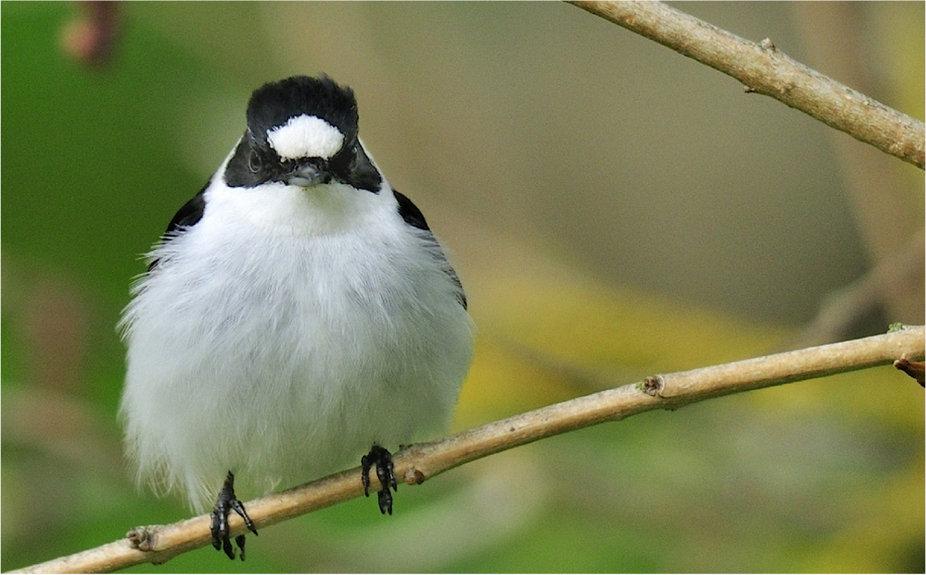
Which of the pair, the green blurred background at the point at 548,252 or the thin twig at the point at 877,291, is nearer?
the thin twig at the point at 877,291

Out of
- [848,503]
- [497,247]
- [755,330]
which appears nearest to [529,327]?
[497,247]

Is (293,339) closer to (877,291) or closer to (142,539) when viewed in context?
(142,539)

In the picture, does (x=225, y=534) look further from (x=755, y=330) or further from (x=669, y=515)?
(x=755, y=330)

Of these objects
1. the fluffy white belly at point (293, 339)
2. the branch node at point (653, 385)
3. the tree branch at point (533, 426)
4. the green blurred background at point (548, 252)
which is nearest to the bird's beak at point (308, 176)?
the fluffy white belly at point (293, 339)

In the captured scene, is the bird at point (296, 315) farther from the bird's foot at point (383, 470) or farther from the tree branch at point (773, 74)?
the tree branch at point (773, 74)

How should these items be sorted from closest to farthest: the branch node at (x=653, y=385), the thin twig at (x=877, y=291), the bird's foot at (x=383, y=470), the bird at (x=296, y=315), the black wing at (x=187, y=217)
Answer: the branch node at (x=653, y=385), the bird at (x=296, y=315), the bird's foot at (x=383, y=470), the black wing at (x=187, y=217), the thin twig at (x=877, y=291)

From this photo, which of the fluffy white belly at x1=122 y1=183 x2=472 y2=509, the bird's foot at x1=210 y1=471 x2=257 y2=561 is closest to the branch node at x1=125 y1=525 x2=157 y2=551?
the bird's foot at x1=210 y1=471 x2=257 y2=561
